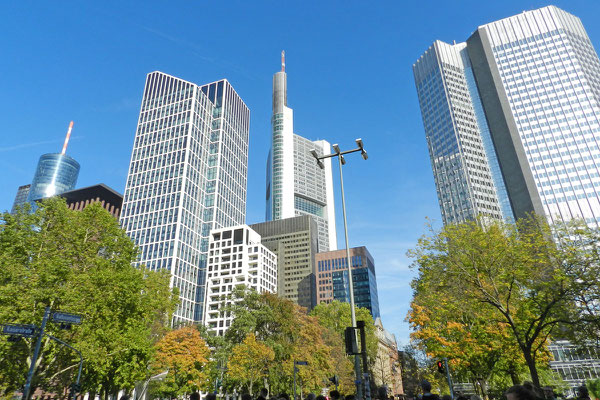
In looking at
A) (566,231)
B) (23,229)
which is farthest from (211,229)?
(566,231)

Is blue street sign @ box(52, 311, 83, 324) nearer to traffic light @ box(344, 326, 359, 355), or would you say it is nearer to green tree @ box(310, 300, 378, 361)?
traffic light @ box(344, 326, 359, 355)

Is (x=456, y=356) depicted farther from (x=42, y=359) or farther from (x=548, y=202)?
(x=548, y=202)

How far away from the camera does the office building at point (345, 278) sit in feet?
504

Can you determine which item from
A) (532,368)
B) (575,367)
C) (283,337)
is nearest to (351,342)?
(532,368)

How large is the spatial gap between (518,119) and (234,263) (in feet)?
344

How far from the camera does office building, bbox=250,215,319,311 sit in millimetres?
157375

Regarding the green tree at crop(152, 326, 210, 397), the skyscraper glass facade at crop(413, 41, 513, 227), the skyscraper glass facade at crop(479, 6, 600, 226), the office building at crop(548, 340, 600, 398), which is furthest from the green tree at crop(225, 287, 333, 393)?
the skyscraper glass facade at crop(413, 41, 513, 227)

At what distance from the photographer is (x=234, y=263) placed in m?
115

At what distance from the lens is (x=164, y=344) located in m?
37.4

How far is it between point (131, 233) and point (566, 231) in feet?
375

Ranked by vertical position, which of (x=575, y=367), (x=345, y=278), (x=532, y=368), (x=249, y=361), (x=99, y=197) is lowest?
(x=575, y=367)

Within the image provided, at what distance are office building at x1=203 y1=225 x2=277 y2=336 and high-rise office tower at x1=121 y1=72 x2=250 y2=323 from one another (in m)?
3.30

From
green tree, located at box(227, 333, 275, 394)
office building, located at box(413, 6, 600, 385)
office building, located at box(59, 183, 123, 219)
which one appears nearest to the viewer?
green tree, located at box(227, 333, 275, 394)

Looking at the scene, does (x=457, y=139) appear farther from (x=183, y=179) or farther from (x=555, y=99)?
(x=183, y=179)
